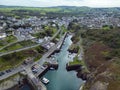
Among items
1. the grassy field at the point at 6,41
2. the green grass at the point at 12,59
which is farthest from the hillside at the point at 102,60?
the grassy field at the point at 6,41

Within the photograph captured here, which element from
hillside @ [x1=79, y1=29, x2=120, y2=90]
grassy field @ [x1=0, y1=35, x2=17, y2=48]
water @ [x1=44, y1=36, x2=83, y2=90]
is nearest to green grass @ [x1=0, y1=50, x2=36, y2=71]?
grassy field @ [x1=0, y1=35, x2=17, y2=48]

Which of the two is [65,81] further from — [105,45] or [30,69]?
[105,45]

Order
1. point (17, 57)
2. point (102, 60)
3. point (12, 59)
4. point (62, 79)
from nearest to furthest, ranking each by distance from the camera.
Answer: point (62, 79), point (12, 59), point (17, 57), point (102, 60)

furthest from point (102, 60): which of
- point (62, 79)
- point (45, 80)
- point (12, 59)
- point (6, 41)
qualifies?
point (6, 41)

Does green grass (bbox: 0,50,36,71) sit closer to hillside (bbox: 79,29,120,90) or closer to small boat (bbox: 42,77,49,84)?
small boat (bbox: 42,77,49,84)

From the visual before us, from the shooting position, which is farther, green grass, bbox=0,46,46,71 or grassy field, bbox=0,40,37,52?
grassy field, bbox=0,40,37,52

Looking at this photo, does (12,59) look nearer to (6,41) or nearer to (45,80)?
(45,80)

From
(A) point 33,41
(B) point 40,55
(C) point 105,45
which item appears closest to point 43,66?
(B) point 40,55

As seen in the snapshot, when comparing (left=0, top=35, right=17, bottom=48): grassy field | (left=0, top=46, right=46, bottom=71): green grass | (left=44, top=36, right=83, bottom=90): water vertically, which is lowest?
(left=44, top=36, right=83, bottom=90): water

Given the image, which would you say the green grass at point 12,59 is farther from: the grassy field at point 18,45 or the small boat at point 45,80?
the small boat at point 45,80

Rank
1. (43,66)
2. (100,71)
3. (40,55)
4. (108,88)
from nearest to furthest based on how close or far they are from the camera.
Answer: (108,88)
(100,71)
(43,66)
(40,55)

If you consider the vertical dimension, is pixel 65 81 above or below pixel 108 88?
below
